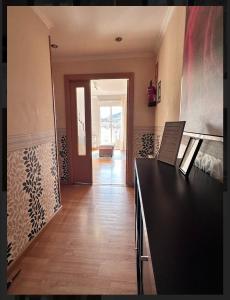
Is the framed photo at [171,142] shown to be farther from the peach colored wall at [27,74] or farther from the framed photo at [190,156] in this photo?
the peach colored wall at [27,74]

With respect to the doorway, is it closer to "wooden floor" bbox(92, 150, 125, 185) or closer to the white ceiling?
the white ceiling

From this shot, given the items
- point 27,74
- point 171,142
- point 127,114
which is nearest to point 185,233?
point 171,142

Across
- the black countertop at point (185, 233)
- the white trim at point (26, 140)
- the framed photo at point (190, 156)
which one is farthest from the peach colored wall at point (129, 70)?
the black countertop at point (185, 233)

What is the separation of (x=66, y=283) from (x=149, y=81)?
302 cm

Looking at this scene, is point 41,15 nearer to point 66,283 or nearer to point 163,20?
point 163,20

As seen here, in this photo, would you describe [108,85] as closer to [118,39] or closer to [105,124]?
[105,124]

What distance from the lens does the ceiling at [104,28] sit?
1.92 m

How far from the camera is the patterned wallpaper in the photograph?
1.47 m

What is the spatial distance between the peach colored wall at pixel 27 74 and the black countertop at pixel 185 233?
4.22ft

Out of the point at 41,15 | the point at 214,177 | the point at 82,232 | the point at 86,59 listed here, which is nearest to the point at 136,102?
the point at 86,59

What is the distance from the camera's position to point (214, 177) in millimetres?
915

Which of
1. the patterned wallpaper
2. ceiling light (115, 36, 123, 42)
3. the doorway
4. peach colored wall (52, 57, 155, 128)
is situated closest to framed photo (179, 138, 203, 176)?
the patterned wallpaper

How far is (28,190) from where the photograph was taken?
1.71 m

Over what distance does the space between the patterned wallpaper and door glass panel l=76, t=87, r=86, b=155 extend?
4.11 feet
